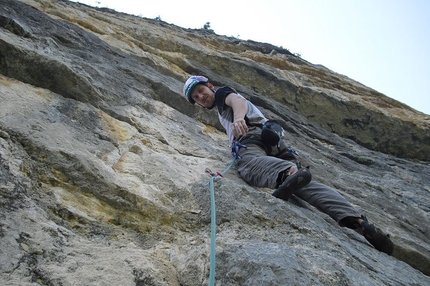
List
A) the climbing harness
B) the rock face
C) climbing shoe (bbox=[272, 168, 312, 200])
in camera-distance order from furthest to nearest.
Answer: the climbing harness < climbing shoe (bbox=[272, 168, 312, 200]) < the rock face

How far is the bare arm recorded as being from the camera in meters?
3.80

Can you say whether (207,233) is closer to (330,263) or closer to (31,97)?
(330,263)

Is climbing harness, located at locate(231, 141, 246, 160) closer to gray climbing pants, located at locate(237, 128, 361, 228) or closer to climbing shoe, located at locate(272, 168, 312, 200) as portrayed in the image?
gray climbing pants, located at locate(237, 128, 361, 228)

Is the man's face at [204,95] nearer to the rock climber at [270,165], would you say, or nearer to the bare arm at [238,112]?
the rock climber at [270,165]

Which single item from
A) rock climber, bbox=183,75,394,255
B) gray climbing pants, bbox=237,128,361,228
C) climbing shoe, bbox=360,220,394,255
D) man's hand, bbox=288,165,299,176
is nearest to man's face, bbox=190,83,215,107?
rock climber, bbox=183,75,394,255

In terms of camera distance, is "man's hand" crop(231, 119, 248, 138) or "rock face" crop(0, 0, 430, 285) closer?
"rock face" crop(0, 0, 430, 285)

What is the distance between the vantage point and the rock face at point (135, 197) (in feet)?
5.82

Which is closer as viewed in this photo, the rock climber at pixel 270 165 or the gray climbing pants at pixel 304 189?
the rock climber at pixel 270 165

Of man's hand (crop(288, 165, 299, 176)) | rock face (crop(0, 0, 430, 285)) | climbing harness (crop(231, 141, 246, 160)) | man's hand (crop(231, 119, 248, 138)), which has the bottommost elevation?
rock face (crop(0, 0, 430, 285))

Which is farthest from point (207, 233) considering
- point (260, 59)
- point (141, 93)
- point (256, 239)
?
point (260, 59)

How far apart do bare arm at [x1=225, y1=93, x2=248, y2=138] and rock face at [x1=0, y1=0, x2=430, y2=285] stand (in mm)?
435

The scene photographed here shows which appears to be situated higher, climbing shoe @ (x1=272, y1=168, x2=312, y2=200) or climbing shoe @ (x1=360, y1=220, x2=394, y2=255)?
climbing shoe @ (x1=272, y1=168, x2=312, y2=200)

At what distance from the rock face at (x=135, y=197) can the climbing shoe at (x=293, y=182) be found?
14cm

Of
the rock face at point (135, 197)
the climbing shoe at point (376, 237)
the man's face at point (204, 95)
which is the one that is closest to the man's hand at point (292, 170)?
the rock face at point (135, 197)
